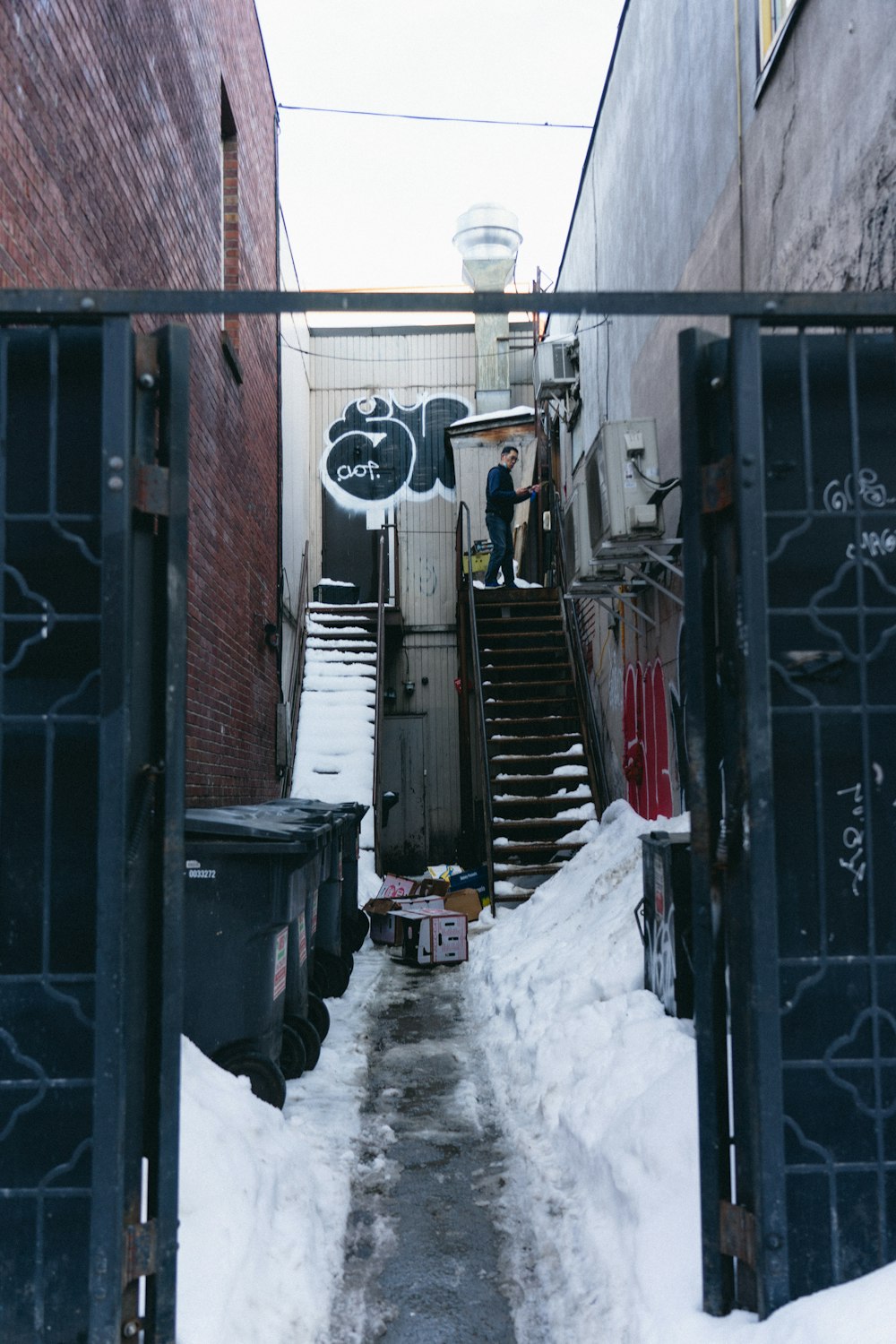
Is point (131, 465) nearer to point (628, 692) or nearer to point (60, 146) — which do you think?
point (60, 146)

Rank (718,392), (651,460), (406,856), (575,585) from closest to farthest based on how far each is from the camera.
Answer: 1. (718,392)
2. (651,460)
3. (575,585)
4. (406,856)

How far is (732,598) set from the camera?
3.05 metres

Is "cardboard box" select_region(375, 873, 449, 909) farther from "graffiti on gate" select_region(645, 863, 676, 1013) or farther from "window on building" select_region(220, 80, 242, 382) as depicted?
"graffiti on gate" select_region(645, 863, 676, 1013)

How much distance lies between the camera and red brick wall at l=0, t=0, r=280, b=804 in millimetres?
4957

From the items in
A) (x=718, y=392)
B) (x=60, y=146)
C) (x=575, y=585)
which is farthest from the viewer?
(x=575, y=585)

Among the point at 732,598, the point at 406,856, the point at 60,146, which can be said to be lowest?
the point at 406,856

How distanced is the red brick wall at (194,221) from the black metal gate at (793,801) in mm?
3129

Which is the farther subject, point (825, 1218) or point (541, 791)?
point (541, 791)

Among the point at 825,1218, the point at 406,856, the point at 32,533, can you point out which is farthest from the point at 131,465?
the point at 406,856

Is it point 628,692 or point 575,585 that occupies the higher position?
point 575,585

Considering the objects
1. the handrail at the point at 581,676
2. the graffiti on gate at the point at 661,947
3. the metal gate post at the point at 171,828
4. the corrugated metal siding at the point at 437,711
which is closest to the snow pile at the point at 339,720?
the corrugated metal siding at the point at 437,711

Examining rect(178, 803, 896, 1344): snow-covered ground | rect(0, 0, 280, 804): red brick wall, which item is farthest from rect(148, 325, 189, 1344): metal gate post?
rect(0, 0, 280, 804): red brick wall

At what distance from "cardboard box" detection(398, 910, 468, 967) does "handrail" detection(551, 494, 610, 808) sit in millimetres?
2772

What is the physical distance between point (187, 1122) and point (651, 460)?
5954 mm
